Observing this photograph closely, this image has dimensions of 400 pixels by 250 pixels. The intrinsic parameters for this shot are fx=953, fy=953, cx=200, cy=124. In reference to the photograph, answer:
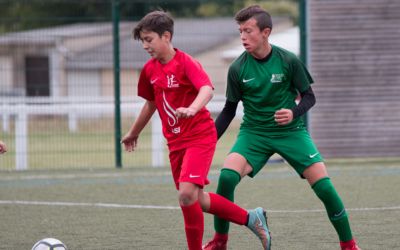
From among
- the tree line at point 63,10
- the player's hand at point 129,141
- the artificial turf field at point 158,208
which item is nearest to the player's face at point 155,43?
the player's hand at point 129,141

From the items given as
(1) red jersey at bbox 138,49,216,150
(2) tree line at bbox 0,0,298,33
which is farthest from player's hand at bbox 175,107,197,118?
(2) tree line at bbox 0,0,298,33

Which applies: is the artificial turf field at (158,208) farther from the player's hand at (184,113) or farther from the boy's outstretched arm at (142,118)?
the player's hand at (184,113)

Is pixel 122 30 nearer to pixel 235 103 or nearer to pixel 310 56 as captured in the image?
pixel 310 56

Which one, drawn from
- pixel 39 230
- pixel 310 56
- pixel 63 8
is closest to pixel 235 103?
pixel 39 230

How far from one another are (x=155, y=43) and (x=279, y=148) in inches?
46.1

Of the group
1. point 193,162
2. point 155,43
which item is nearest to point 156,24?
point 155,43

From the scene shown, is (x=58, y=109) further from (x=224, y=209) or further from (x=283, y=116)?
(x=283, y=116)

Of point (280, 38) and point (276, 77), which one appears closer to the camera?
point (276, 77)

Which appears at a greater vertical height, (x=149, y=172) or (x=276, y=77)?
(x=276, y=77)

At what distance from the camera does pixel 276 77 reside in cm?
673

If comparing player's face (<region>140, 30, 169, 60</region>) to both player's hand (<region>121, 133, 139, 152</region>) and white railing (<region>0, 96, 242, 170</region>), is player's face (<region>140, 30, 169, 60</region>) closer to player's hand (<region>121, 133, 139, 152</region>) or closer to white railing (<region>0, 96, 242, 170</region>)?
player's hand (<region>121, 133, 139, 152</region>)

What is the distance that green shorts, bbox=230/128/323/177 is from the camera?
6.72m

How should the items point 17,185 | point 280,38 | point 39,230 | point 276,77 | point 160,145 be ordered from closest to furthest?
point 276,77 < point 39,230 < point 17,185 < point 160,145 < point 280,38

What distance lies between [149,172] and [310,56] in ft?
9.03
